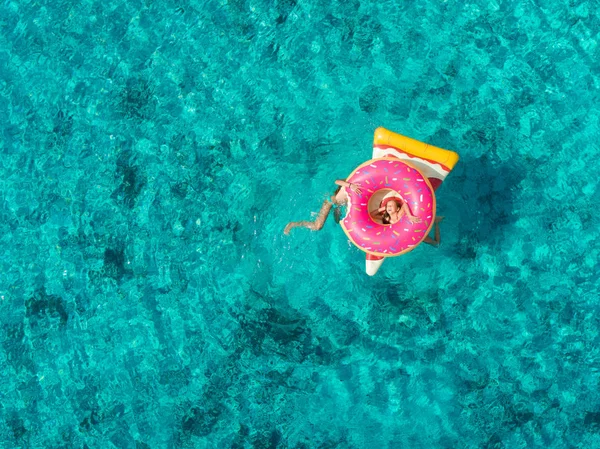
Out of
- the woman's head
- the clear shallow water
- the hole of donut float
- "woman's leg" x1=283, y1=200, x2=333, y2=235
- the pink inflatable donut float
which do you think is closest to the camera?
the pink inflatable donut float

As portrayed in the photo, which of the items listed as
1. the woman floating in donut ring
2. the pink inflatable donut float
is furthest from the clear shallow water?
the pink inflatable donut float

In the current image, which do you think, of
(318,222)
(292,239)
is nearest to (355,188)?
(318,222)

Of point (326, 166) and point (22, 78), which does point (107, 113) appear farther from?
point (326, 166)

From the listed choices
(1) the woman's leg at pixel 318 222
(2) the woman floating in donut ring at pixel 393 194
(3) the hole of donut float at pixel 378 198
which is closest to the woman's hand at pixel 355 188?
(2) the woman floating in donut ring at pixel 393 194

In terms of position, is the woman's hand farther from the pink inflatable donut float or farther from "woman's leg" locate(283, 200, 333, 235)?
"woman's leg" locate(283, 200, 333, 235)

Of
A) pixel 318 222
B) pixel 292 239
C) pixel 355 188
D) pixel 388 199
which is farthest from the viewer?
pixel 292 239

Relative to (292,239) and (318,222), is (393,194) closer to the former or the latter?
(318,222)
